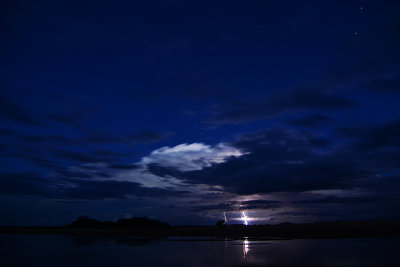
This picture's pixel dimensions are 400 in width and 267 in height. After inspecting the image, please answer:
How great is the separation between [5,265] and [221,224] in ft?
339

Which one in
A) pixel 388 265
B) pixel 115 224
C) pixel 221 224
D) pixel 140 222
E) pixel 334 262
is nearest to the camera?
pixel 388 265

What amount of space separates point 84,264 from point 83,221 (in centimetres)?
13566

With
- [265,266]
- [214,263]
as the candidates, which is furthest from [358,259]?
[214,263]

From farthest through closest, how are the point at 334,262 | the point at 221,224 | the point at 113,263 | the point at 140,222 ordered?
the point at 140,222 → the point at 221,224 → the point at 113,263 → the point at 334,262

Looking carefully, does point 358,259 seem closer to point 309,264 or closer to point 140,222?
point 309,264

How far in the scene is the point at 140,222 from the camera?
156250 millimetres

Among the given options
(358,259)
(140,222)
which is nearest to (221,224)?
(140,222)

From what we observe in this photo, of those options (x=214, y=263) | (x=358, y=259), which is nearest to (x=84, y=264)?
(x=214, y=263)

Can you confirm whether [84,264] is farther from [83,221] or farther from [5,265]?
[83,221]

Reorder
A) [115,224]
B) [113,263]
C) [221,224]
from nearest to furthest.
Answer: [113,263] < [221,224] < [115,224]

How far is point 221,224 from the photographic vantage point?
12238 cm

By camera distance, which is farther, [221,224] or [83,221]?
[83,221]

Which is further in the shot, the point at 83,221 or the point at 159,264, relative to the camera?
the point at 83,221

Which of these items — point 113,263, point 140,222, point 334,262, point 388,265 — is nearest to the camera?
point 388,265
